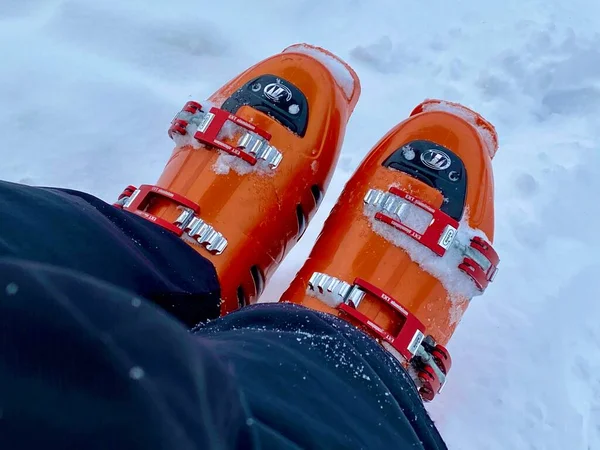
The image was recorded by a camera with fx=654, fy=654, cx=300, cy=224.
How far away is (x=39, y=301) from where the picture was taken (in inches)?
15.2

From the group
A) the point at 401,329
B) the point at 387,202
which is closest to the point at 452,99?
the point at 387,202

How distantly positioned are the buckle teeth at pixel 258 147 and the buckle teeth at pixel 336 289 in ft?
0.95

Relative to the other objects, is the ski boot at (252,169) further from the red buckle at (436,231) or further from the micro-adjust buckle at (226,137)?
the red buckle at (436,231)

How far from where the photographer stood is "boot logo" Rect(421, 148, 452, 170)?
1.47 meters

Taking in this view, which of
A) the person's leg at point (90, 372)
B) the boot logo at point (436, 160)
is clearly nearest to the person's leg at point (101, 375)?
the person's leg at point (90, 372)

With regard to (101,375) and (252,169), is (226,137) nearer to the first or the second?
(252,169)

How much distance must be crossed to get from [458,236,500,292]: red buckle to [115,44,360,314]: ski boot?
381 mm

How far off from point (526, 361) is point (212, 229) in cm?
77

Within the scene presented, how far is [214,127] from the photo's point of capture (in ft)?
4.81

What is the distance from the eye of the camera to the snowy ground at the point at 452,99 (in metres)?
1.46

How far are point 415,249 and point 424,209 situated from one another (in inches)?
3.5

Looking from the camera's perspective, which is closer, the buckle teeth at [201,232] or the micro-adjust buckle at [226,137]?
the buckle teeth at [201,232]

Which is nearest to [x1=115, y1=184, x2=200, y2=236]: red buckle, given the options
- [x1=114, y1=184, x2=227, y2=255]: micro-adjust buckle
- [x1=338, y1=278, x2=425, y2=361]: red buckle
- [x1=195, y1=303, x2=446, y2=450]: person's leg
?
[x1=114, y1=184, x2=227, y2=255]: micro-adjust buckle

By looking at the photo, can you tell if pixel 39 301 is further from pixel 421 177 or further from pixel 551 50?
pixel 551 50
